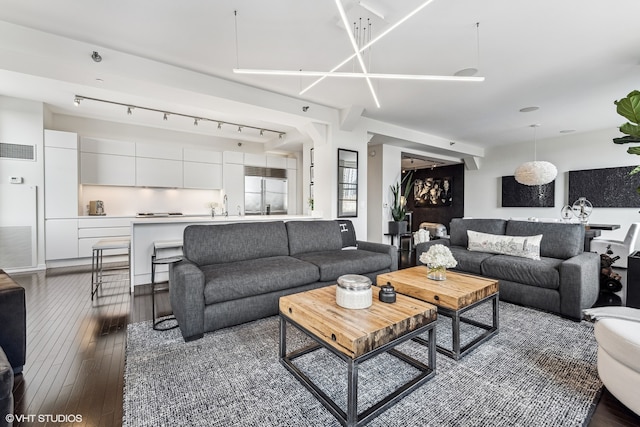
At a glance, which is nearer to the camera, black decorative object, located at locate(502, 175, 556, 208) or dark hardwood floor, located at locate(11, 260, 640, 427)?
dark hardwood floor, located at locate(11, 260, 640, 427)

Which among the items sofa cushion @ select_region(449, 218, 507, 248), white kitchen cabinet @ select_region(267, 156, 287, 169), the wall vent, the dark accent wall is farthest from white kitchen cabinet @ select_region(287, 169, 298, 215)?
the dark accent wall

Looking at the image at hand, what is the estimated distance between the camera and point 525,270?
298 centimetres

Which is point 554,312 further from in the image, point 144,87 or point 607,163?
point 607,163

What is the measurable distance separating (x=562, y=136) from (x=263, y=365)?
8.64 meters

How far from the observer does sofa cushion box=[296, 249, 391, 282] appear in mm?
3055

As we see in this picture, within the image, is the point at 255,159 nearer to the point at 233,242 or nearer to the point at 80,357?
the point at 233,242

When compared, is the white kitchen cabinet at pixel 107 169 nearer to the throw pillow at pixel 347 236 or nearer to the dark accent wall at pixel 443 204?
the throw pillow at pixel 347 236

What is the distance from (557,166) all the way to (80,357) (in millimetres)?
9468

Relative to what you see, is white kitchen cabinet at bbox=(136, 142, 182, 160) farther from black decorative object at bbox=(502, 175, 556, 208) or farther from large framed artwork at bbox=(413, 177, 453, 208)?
black decorative object at bbox=(502, 175, 556, 208)

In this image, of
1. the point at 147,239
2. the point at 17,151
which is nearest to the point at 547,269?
the point at 147,239

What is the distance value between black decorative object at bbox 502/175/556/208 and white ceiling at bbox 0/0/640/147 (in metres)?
3.05

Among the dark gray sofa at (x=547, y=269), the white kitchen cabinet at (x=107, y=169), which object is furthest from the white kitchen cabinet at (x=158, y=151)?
the dark gray sofa at (x=547, y=269)

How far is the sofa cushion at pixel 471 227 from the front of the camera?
3.92 metres

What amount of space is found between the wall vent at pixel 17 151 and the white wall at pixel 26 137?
2.0 inches
